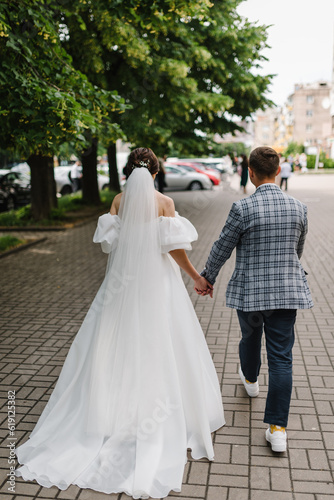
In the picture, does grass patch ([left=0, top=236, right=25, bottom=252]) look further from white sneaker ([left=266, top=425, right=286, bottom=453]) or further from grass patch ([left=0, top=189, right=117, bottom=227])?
white sneaker ([left=266, top=425, right=286, bottom=453])

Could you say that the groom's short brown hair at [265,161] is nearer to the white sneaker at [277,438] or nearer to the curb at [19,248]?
the white sneaker at [277,438]

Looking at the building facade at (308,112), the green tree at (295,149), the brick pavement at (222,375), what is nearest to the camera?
the brick pavement at (222,375)

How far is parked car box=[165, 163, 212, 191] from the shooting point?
30.0 metres

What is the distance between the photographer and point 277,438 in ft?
11.0

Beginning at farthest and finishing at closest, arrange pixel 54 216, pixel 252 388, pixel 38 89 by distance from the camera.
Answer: pixel 54 216, pixel 38 89, pixel 252 388

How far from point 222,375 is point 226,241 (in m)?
1.68

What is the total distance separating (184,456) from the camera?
321 cm

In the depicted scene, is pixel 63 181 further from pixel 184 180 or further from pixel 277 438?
pixel 277 438

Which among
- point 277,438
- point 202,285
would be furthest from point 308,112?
point 277,438

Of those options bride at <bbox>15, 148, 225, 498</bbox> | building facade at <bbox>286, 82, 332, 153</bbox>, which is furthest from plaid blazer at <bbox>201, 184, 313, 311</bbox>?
building facade at <bbox>286, 82, 332, 153</bbox>

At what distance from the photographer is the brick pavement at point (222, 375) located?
120 inches

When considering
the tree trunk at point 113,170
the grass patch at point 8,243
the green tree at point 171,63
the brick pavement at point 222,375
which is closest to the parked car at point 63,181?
the tree trunk at point 113,170

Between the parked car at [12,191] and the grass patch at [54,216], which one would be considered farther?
the parked car at [12,191]

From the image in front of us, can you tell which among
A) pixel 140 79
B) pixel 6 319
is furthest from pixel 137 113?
pixel 6 319
